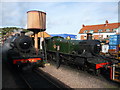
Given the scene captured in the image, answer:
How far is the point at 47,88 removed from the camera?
242 inches

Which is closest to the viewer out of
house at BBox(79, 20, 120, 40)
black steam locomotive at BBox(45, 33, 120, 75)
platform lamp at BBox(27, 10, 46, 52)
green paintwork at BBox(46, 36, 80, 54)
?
black steam locomotive at BBox(45, 33, 120, 75)

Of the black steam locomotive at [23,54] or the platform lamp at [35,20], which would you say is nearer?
the black steam locomotive at [23,54]

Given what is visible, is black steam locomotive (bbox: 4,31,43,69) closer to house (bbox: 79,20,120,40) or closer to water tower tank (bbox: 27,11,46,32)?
water tower tank (bbox: 27,11,46,32)

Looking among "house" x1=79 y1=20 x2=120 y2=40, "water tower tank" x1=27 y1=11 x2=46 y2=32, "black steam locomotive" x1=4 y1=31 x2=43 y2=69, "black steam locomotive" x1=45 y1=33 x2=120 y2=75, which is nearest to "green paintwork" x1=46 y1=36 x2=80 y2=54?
"black steam locomotive" x1=45 y1=33 x2=120 y2=75

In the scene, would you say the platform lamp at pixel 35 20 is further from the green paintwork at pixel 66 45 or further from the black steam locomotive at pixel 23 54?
the black steam locomotive at pixel 23 54

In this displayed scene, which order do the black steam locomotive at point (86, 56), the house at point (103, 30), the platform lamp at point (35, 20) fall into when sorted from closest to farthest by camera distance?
the black steam locomotive at point (86, 56), the platform lamp at point (35, 20), the house at point (103, 30)

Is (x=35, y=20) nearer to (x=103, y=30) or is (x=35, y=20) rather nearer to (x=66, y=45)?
(x=66, y=45)

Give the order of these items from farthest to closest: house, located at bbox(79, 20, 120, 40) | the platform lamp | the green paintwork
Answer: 1. house, located at bbox(79, 20, 120, 40)
2. the platform lamp
3. the green paintwork

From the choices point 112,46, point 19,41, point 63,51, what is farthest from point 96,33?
point 19,41

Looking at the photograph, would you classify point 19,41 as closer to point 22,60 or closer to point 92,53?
point 22,60

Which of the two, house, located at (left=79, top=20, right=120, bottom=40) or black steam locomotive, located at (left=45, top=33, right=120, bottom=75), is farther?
house, located at (left=79, top=20, right=120, bottom=40)

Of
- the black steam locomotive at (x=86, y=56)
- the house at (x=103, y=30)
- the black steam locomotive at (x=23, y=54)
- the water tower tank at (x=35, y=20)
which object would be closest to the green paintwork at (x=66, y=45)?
the black steam locomotive at (x=86, y=56)

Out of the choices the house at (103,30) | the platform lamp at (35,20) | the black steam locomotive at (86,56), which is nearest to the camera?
the black steam locomotive at (86,56)

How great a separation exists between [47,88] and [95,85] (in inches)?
102
